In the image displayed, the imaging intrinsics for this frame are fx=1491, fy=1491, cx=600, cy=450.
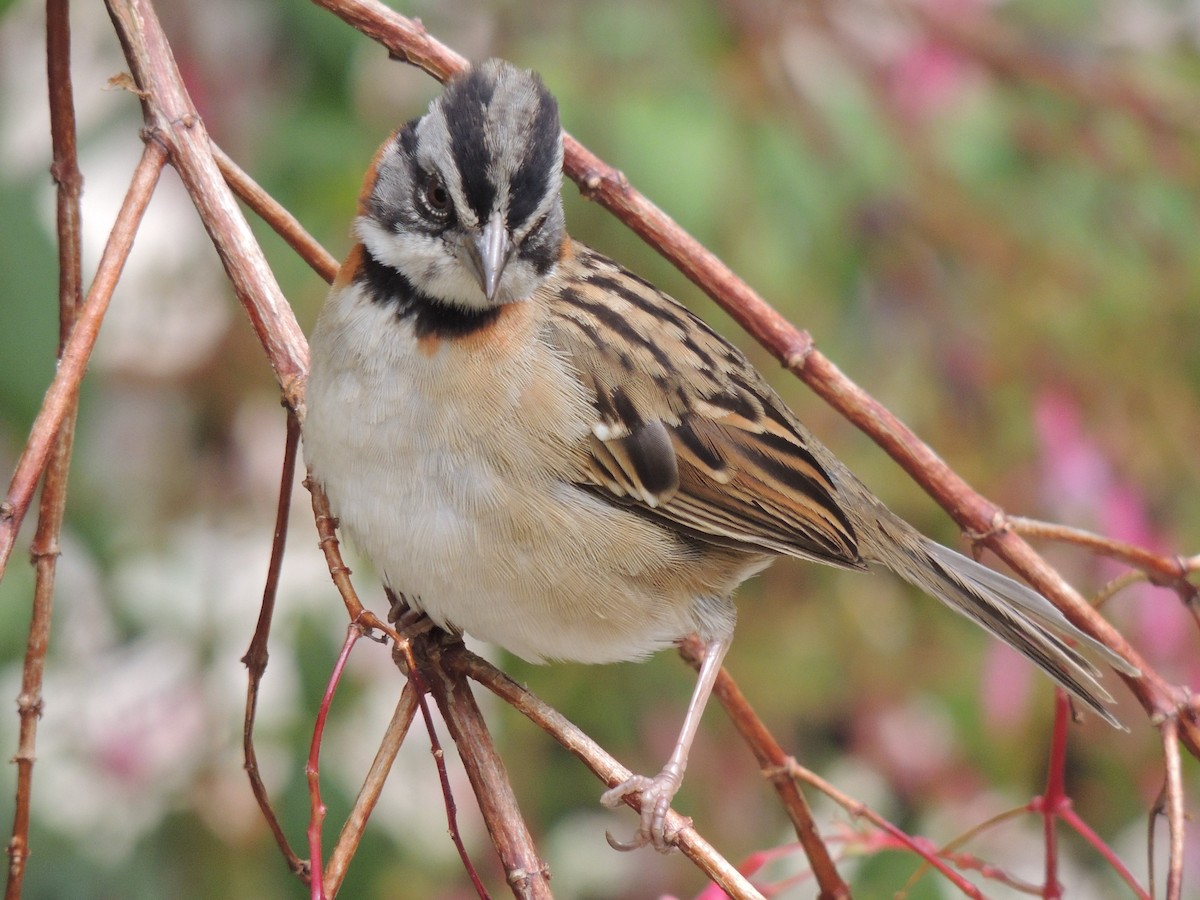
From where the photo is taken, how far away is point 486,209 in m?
2.19

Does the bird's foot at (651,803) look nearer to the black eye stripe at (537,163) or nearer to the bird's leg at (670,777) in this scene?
the bird's leg at (670,777)

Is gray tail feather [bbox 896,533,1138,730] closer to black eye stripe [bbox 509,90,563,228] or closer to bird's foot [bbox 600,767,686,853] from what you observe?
bird's foot [bbox 600,767,686,853]

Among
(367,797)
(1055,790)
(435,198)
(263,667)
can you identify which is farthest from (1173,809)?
(435,198)

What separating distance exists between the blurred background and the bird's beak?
2.31 feet

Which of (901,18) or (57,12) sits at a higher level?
(901,18)

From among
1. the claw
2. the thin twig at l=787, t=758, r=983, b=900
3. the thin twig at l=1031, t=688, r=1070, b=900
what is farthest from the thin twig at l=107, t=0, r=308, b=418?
the thin twig at l=1031, t=688, r=1070, b=900

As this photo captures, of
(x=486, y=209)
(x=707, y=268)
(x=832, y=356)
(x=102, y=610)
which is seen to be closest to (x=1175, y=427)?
(x=832, y=356)

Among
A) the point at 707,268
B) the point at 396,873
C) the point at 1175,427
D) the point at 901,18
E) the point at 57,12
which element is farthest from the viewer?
the point at 901,18

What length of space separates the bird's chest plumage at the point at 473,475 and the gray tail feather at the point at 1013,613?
22.9 inches

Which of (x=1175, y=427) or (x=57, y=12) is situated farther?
(x=1175, y=427)

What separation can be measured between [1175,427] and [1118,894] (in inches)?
42.2

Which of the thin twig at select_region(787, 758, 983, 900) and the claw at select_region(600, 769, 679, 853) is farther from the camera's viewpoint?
the thin twig at select_region(787, 758, 983, 900)

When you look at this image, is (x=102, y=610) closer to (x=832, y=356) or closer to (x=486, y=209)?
(x=486, y=209)

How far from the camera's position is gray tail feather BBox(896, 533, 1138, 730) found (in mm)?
2305
